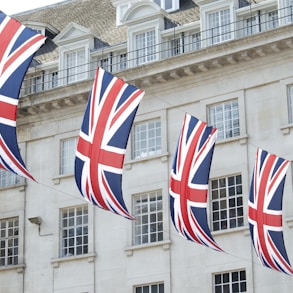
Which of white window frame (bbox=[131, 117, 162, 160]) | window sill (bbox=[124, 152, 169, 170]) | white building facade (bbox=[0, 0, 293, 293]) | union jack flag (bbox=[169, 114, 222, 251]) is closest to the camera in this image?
union jack flag (bbox=[169, 114, 222, 251])

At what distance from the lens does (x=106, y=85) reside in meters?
31.3

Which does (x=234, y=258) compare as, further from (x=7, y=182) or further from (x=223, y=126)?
(x=7, y=182)

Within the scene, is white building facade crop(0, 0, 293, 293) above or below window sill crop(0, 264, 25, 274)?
above

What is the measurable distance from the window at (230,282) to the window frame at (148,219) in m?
2.92

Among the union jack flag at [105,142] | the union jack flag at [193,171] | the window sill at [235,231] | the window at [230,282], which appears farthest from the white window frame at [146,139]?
the union jack flag at [105,142]

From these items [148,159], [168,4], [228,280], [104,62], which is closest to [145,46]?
[104,62]

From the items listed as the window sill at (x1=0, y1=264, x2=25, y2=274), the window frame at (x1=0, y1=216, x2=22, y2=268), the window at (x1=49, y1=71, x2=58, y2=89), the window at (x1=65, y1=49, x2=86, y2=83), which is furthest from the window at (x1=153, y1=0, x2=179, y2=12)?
the window sill at (x1=0, y1=264, x2=25, y2=274)

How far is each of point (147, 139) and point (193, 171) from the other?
10.1 meters

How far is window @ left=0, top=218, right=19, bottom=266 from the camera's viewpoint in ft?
148

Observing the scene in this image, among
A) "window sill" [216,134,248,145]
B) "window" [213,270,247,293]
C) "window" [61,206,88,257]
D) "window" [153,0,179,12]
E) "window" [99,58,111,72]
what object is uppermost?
"window" [153,0,179,12]

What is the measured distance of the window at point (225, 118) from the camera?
1639 inches

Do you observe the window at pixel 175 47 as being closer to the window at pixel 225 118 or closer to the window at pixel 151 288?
the window at pixel 225 118

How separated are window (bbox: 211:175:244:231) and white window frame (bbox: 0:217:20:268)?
8712 mm

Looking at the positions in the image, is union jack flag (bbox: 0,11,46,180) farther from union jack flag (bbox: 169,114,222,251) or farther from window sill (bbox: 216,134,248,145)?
window sill (bbox: 216,134,248,145)
